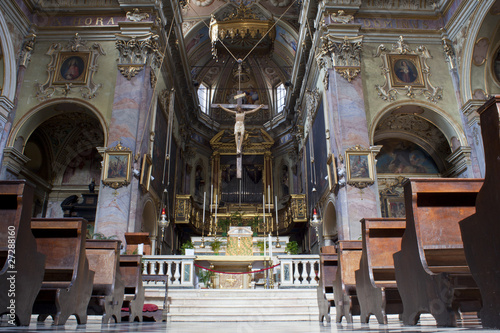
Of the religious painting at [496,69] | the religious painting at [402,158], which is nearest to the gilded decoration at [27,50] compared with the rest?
the religious painting at [402,158]

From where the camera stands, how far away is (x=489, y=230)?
2.43 meters

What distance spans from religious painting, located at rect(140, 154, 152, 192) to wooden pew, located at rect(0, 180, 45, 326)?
820 cm

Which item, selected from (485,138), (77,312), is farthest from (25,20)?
(485,138)

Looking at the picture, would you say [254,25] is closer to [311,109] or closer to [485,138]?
[311,109]

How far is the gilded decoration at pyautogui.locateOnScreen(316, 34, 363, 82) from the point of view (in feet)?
40.5

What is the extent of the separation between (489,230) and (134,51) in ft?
39.7

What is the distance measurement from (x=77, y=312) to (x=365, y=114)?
10.0 m

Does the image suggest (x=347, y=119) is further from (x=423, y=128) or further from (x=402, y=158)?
(x=402, y=158)

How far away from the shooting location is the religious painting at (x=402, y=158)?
48.6ft

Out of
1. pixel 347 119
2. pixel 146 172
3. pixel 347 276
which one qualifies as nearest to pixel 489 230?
pixel 347 276

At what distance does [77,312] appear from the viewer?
3945 millimetres

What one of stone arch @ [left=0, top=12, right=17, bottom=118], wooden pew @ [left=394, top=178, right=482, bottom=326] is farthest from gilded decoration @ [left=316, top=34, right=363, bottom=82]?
stone arch @ [left=0, top=12, right=17, bottom=118]

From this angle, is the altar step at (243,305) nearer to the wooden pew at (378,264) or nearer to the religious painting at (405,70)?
the wooden pew at (378,264)

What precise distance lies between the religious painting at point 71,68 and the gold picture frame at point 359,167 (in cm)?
864
